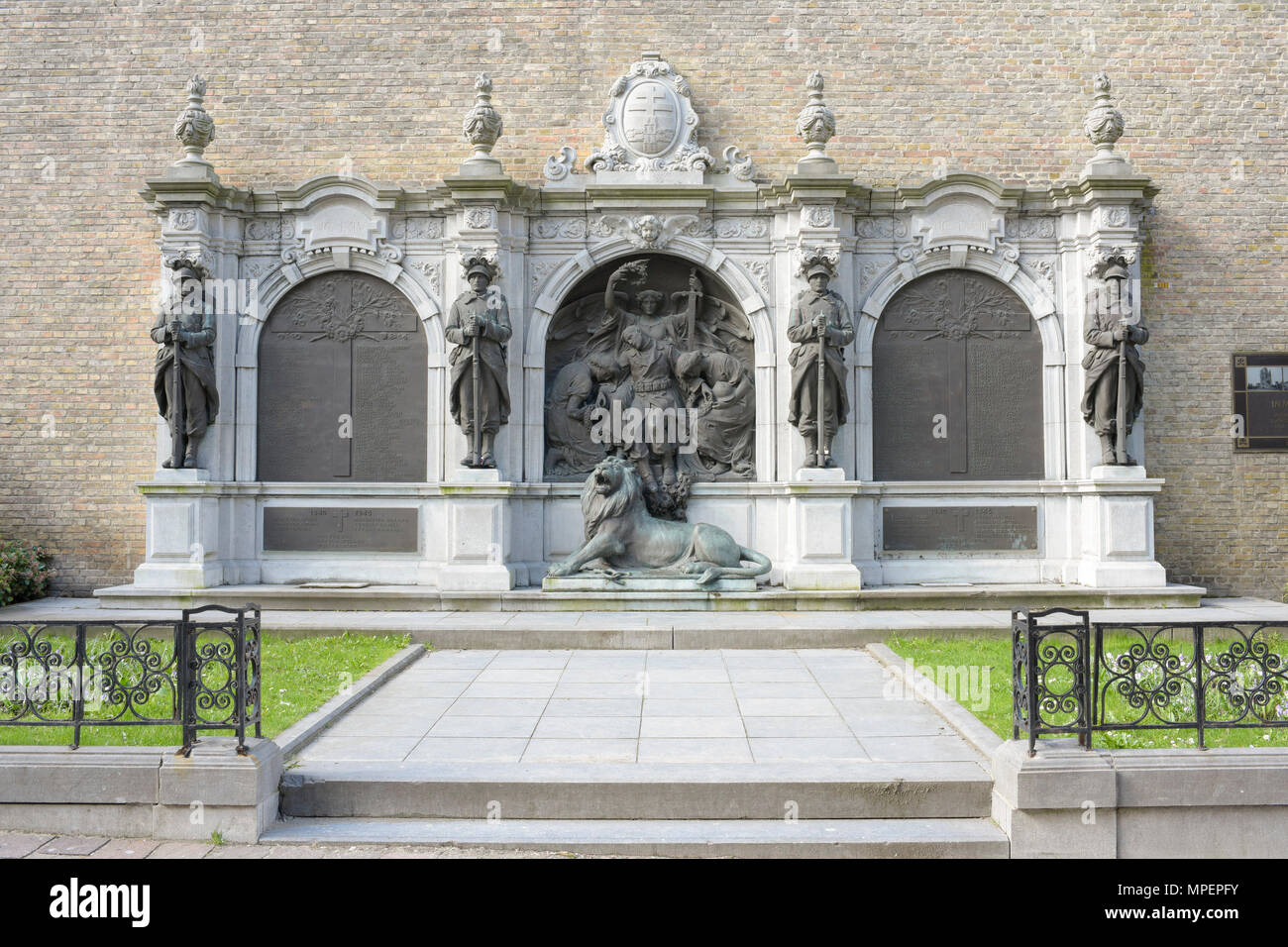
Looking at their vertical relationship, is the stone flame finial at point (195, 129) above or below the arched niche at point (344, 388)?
above

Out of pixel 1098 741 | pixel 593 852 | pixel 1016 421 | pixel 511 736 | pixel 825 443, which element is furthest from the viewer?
pixel 1016 421

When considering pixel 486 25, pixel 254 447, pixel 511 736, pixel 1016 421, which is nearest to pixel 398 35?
pixel 486 25

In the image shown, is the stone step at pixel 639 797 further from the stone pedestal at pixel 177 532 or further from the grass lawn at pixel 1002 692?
the stone pedestal at pixel 177 532

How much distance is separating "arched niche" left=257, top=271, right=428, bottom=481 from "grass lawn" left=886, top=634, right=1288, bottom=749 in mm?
6440

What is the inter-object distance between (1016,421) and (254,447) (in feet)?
31.2

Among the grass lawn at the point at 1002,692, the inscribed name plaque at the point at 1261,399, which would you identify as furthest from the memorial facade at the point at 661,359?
the grass lawn at the point at 1002,692

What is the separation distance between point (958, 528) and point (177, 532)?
9.38 m

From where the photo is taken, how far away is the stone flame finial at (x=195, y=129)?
11500 millimetres

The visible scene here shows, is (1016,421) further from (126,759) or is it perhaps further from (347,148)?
(126,759)

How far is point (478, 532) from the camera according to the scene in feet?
36.3

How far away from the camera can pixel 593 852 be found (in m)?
4.96

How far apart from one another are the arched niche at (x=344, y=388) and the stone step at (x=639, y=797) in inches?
270

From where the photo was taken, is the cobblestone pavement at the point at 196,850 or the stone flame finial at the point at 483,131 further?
the stone flame finial at the point at 483,131

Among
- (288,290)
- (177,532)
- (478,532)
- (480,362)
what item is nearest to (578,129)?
(480,362)
